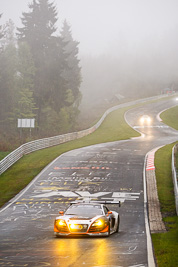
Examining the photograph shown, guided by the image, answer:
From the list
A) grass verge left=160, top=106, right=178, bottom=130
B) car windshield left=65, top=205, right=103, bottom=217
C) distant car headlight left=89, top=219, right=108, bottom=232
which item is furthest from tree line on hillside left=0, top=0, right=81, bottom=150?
distant car headlight left=89, top=219, right=108, bottom=232

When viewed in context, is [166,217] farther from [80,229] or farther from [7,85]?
[7,85]

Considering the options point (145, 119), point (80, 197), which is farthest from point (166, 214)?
point (145, 119)

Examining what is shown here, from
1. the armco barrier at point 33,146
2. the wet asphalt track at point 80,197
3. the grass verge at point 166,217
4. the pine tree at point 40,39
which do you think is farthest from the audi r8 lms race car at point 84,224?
the pine tree at point 40,39

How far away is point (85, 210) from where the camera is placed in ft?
53.5

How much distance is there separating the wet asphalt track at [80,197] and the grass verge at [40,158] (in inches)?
44.1

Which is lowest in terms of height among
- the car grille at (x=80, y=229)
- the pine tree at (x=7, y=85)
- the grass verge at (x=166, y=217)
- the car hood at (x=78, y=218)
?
the grass verge at (x=166, y=217)

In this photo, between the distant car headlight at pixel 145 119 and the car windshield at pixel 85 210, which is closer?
the car windshield at pixel 85 210

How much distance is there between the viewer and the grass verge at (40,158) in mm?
31814

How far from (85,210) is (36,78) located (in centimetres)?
6088

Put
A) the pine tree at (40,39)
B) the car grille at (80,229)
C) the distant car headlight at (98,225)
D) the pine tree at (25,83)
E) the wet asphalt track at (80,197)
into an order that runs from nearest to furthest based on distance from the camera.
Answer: the wet asphalt track at (80,197), the car grille at (80,229), the distant car headlight at (98,225), the pine tree at (25,83), the pine tree at (40,39)

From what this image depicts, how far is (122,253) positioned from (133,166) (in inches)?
1022

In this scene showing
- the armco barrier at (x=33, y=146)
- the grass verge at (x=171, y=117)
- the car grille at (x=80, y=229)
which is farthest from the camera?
the grass verge at (x=171, y=117)

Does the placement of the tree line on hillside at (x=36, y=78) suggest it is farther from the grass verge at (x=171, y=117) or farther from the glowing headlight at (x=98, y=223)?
the glowing headlight at (x=98, y=223)

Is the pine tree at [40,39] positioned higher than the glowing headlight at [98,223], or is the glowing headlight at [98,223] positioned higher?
the pine tree at [40,39]
